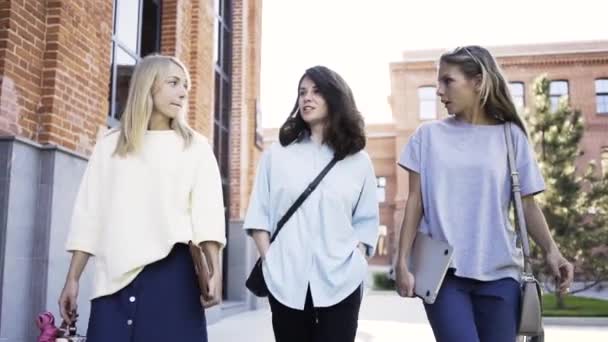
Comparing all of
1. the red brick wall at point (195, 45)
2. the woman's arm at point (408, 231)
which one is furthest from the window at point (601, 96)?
the woman's arm at point (408, 231)

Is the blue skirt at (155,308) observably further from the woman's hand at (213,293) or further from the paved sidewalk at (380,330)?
the paved sidewalk at (380,330)

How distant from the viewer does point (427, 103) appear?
108 feet

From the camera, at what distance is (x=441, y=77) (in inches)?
113

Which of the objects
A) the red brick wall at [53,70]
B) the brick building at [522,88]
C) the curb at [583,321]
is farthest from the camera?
the brick building at [522,88]

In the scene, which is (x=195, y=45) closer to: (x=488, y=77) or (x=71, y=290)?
(x=488, y=77)

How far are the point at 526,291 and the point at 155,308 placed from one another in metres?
1.52

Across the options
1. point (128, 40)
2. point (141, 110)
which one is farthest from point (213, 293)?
point (128, 40)

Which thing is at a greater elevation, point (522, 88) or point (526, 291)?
point (522, 88)

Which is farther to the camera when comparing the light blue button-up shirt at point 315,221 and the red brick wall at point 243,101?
the red brick wall at point 243,101

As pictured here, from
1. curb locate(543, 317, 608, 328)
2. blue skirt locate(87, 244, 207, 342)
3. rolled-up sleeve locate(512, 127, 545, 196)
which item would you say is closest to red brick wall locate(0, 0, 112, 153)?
blue skirt locate(87, 244, 207, 342)

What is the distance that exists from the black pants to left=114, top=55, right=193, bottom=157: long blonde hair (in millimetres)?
880

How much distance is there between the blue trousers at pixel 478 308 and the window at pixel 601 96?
32.1 meters

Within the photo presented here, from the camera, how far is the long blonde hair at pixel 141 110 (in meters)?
2.56

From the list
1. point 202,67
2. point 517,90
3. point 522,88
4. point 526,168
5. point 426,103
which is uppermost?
point 522,88
